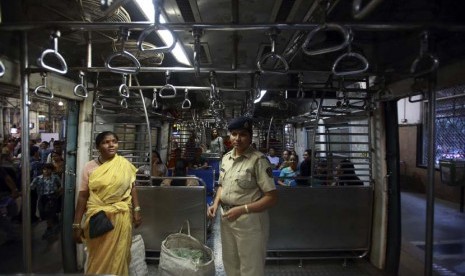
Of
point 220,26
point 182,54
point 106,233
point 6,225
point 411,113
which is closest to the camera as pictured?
point 220,26

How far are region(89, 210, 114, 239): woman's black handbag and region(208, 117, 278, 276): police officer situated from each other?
1.00 m

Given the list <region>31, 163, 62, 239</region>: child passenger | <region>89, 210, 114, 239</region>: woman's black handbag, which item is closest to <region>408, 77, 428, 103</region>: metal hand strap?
<region>89, 210, 114, 239</region>: woman's black handbag

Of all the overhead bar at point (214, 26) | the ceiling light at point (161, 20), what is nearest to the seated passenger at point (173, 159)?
the ceiling light at point (161, 20)

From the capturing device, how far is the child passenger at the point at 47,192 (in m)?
5.83

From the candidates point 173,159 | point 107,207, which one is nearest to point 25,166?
point 107,207

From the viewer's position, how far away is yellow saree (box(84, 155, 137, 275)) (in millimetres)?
3182

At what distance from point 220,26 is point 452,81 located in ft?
7.56

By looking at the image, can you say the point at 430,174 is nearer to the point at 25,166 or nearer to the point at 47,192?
the point at 25,166

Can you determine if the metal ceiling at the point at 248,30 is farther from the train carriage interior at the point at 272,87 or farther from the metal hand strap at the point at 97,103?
the metal hand strap at the point at 97,103

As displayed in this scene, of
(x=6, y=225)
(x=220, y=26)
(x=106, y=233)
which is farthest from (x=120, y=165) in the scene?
(x=6, y=225)

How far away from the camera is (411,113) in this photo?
1099 cm

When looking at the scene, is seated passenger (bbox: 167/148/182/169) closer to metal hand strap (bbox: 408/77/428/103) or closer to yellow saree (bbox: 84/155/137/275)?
yellow saree (bbox: 84/155/137/275)

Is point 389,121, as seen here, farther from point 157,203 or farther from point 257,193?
point 157,203

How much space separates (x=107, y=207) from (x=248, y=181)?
4.64ft
